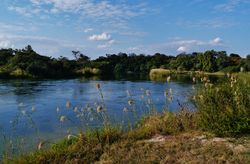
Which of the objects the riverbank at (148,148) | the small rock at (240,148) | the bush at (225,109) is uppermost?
the bush at (225,109)

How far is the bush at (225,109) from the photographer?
22.8 ft

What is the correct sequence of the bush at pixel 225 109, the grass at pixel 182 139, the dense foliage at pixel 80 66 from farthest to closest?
the dense foliage at pixel 80 66
the bush at pixel 225 109
the grass at pixel 182 139

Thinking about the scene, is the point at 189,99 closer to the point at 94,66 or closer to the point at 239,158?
the point at 239,158

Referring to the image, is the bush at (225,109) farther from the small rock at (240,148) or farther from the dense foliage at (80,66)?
the dense foliage at (80,66)

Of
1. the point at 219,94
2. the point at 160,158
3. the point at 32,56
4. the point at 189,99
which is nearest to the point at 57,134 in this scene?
the point at 189,99

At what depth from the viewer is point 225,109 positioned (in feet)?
24.4

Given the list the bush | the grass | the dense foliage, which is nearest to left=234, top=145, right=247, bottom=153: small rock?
the grass

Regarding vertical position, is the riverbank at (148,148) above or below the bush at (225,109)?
below

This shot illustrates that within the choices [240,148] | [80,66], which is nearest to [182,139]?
[240,148]

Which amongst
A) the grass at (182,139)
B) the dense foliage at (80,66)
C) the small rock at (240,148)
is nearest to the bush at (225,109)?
the grass at (182,139)

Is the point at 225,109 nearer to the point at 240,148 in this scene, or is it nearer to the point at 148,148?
the point at 240,148

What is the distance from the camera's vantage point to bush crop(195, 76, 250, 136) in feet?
22.8

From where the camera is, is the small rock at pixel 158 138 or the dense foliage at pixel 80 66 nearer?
the small rock at pixel 158 138

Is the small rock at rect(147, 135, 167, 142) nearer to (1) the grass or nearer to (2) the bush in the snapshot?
(1) the grass
